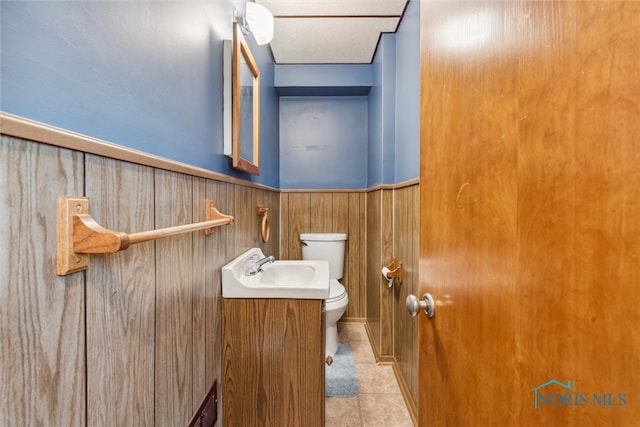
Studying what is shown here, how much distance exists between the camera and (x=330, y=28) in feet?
6.24

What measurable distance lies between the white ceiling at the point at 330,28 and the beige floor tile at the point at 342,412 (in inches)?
89.8

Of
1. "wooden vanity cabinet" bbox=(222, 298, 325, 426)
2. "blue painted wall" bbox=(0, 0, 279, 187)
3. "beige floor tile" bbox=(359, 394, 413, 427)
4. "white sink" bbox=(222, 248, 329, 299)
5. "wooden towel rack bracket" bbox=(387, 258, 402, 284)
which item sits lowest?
"beige floor tile" bbox=(359, 394, 413, 427)

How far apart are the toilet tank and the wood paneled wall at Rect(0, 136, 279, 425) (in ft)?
5.06

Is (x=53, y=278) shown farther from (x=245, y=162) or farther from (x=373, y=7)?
(x=373, y=7)

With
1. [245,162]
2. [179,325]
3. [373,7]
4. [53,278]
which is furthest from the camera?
[373,7]

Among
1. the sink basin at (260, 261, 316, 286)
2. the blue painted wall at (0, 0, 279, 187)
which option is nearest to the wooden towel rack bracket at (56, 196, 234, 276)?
the blue painted wall at (0, 0, 279, 187)

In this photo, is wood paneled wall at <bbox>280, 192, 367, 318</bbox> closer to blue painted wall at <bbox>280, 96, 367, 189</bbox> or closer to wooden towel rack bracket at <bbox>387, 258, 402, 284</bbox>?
blue painted wall at <bbox>280, 96, 367, 189</bbox>

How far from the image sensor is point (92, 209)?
0.48 m

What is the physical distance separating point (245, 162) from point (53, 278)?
0.99 meters

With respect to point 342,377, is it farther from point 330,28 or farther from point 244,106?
point 330,28

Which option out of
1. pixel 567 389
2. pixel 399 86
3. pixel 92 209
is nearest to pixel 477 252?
pixel 567 389

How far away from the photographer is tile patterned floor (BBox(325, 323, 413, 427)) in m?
1.41

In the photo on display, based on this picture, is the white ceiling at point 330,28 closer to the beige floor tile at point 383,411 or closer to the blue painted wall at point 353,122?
the blue painted wall at point 353,122

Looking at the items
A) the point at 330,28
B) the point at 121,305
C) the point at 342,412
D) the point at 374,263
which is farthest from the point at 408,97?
the point at 342,412
